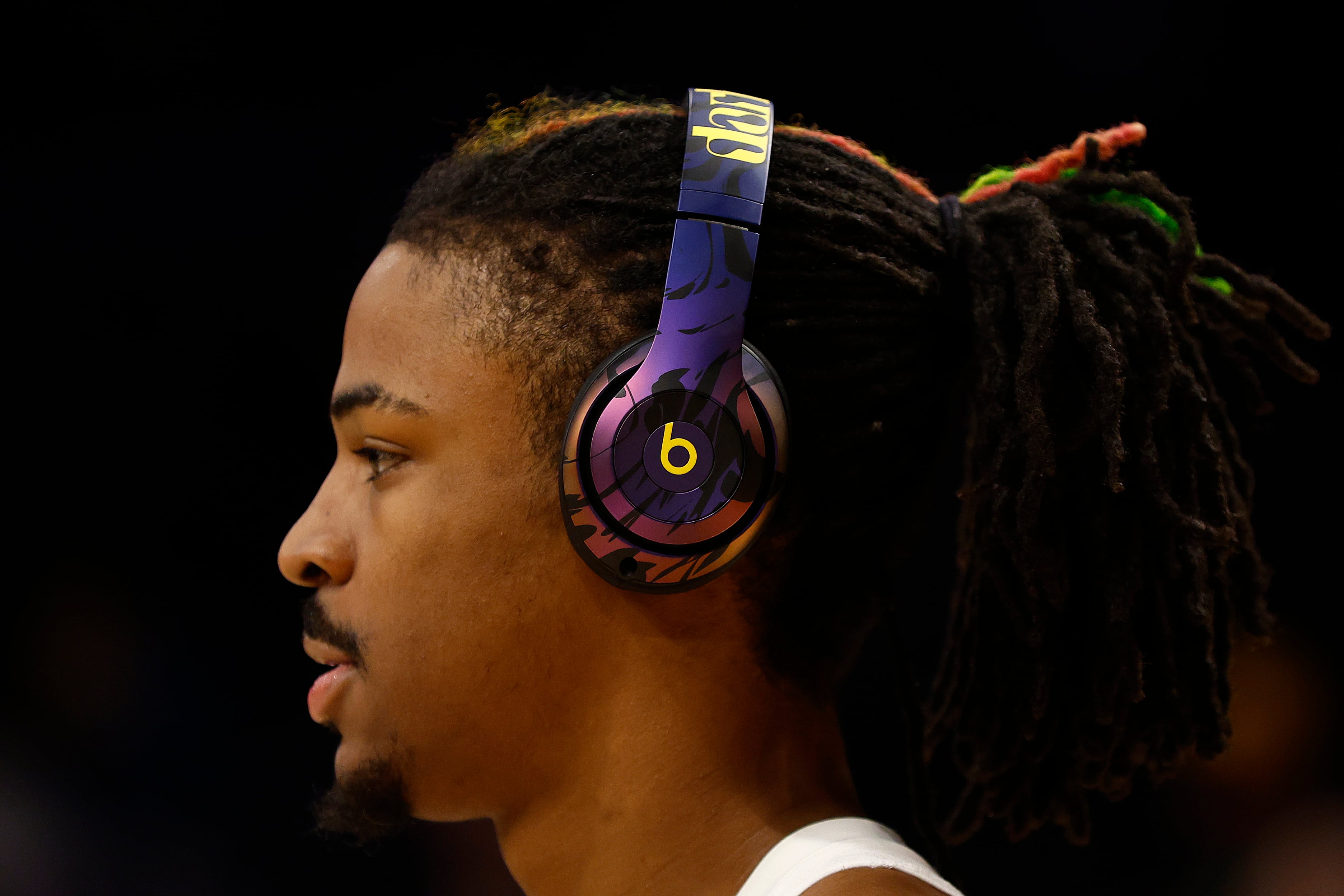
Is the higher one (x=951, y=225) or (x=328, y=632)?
(x=951, y=225)

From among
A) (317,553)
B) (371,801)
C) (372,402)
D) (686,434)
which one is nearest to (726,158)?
(686,434)

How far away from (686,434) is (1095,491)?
0.40m

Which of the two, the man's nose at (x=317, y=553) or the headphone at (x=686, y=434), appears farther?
the man's nose at (x=317, y=553)

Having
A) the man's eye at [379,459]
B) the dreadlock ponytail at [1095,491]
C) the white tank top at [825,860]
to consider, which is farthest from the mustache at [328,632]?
the dreadlock ponytail at [1095,491]

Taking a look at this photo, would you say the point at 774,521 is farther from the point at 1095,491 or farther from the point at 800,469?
the point at 1095,491

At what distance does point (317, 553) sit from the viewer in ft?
3.13

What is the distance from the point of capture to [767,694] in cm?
97

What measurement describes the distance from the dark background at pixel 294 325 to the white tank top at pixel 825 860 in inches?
33.6

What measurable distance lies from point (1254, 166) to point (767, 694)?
3.87 ft

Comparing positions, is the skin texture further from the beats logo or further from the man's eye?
the beats logo

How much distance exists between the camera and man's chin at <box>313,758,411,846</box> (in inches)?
36.9

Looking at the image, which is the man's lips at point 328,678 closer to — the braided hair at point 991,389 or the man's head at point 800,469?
the man's head at point 800,469

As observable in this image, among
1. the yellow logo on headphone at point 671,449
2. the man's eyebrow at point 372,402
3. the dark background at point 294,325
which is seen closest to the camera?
the yellow logo on headphone at point 671,449

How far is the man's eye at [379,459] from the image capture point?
3.12ft
